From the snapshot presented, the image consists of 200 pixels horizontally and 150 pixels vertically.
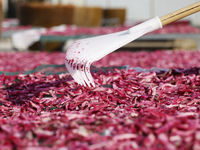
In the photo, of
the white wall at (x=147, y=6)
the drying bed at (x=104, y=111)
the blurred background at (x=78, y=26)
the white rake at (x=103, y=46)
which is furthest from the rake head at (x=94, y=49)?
the white wall at (x=147, y=6)

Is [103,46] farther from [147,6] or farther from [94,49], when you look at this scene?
[147,6]

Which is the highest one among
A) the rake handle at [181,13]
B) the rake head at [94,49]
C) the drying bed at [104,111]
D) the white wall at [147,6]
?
the white wall at [147,6]

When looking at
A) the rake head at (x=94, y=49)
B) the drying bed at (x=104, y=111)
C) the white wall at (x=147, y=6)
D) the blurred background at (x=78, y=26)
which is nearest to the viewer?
the drying bed at (x=104, y=111)

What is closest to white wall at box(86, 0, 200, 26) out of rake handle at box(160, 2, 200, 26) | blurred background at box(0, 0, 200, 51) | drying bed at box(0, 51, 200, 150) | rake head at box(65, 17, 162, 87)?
blurred background at box(0, 0, 200, 51)

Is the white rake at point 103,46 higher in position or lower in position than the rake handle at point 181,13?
lower

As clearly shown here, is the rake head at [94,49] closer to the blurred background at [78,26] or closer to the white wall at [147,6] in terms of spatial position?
the blurred background at [78,26]

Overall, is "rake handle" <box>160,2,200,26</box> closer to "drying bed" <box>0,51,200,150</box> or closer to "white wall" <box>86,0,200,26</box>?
"drying bed" <box>0,51,200,150</box>

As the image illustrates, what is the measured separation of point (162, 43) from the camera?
11.4 m

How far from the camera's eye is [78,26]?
15391mm

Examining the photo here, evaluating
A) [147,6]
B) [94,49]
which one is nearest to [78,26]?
[147,6]

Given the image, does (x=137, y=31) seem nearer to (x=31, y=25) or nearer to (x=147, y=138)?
(x=147, y=138)

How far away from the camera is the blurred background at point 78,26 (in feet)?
33.1

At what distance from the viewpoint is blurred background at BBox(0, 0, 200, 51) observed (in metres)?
10.1

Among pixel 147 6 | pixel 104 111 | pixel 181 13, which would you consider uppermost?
pixel 147 6
